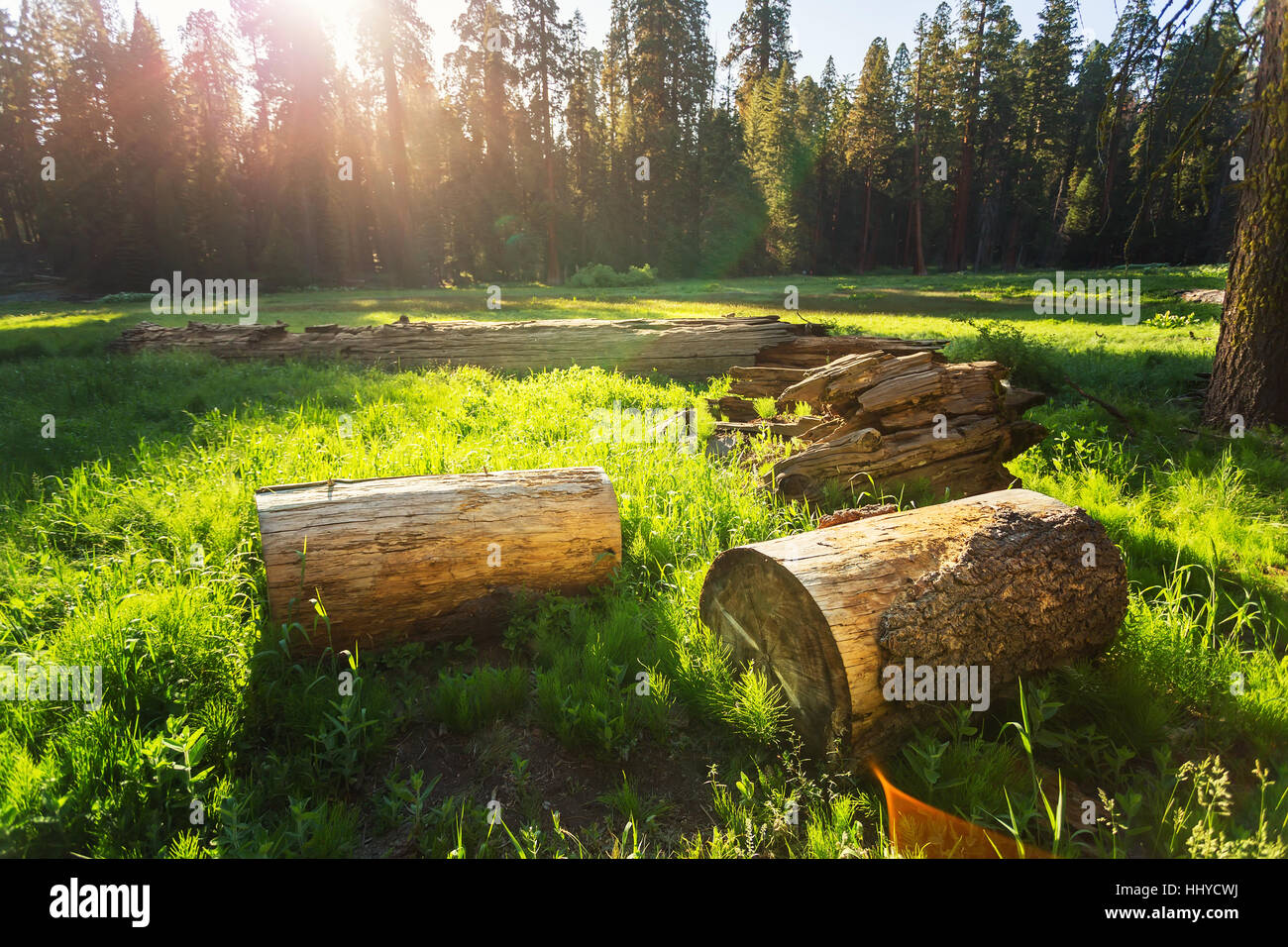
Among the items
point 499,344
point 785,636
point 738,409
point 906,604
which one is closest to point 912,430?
point 738,409

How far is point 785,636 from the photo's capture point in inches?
103

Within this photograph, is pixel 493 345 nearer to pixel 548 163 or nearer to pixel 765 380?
pixel 765 380

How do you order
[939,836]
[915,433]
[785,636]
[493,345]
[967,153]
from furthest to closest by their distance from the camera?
1. [967,153]
2. [493,345]
3. [915,433]
4. [785,636]
5. [939,836]

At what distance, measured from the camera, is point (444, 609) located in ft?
10.8

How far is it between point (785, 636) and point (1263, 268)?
21.8ft

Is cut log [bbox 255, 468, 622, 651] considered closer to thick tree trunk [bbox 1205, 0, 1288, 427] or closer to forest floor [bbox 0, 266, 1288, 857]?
forest floor [bbox 0, 266, 1288, 857]

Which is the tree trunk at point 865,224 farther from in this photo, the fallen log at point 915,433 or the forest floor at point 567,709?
the forest floor at point 567,709

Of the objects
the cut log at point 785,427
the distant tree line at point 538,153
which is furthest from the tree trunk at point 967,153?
the cut log at point 785,427

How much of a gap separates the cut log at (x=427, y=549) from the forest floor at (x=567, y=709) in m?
0.16

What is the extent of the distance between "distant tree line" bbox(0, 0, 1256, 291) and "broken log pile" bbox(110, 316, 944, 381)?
24.7 meters

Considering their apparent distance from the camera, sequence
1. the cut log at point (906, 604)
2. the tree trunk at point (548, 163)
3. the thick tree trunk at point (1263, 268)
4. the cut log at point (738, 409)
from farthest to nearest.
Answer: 1. the tree trunk at point (548, 163)
2. the cut log at point (738, 409)
3. the thick tree trunk at point (1263, 268)
4. the cut log at point (906, 604)

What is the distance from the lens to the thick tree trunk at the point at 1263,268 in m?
5.63

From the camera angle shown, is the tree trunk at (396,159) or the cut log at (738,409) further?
the tree trunk at (396,159)

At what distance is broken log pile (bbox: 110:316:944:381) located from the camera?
1073cm
